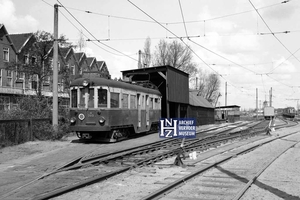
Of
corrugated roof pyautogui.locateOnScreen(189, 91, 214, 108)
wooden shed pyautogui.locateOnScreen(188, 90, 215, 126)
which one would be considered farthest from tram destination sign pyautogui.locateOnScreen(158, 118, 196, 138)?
corrugated roof pyautogui.locateOnScreen(189, 91, 214, 108)

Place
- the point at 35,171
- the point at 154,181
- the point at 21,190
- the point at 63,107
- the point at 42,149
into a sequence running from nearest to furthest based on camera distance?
the point at 21,190 → the point at 154,181 → the point at 35,171 → the point at 42,149 → the point at 63,107

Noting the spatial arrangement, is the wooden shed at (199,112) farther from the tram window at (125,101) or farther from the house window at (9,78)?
the house window at (9,78)

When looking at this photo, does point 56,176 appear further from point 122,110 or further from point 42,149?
point 122,110

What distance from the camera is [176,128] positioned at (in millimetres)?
11062

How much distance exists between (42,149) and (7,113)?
3686mm

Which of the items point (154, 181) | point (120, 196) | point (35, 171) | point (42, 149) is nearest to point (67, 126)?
point (42, 149)

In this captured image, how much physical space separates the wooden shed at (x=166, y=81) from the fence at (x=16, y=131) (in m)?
9.72

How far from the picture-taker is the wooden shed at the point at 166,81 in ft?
88.4

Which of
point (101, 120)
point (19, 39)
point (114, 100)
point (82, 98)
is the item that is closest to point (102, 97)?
point (114, 100)

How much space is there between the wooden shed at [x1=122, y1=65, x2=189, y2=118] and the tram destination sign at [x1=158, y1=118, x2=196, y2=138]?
1416cm

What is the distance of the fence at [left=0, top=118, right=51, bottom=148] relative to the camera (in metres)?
14.7

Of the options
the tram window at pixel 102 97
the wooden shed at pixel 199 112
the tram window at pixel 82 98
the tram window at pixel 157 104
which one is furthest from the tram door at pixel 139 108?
the wooden shed at pixel 199 112

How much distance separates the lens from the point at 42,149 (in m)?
14.8

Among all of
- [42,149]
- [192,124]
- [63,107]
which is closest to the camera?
[192,124]
